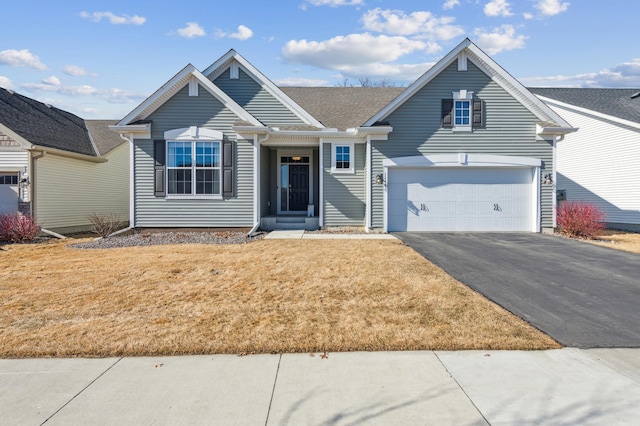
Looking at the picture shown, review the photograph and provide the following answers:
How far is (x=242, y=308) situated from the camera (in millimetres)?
5289

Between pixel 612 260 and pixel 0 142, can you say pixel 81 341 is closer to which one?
pixel 612 260

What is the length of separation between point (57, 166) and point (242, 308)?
509 inches

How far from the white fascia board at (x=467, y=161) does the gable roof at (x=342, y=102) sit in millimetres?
2379

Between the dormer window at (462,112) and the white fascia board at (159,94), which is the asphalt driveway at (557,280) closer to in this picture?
the dormer window at (462,112)

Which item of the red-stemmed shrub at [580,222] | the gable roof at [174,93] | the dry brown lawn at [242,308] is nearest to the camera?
the dry brown lawn at [242,308]

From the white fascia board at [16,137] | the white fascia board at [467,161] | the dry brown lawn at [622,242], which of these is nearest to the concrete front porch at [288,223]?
the white fascia board at [467,161]

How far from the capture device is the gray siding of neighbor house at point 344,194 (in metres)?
13.8

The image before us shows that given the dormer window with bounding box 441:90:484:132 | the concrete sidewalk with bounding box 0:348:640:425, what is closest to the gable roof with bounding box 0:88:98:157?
the concrete sidewalk with bounding box 0:348:640:425

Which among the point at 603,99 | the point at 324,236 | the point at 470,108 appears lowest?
the point at 324,236

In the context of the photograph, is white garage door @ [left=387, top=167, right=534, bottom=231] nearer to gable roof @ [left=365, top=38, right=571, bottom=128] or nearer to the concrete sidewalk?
gable roof @ [left=365, top=38, right=571, bottom=128]

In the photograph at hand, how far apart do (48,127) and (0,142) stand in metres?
2.16

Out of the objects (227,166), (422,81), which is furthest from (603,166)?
(227,166)

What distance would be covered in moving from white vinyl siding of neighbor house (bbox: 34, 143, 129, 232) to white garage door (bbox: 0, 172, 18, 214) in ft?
2.54

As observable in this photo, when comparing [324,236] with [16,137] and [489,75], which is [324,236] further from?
[16,137]
